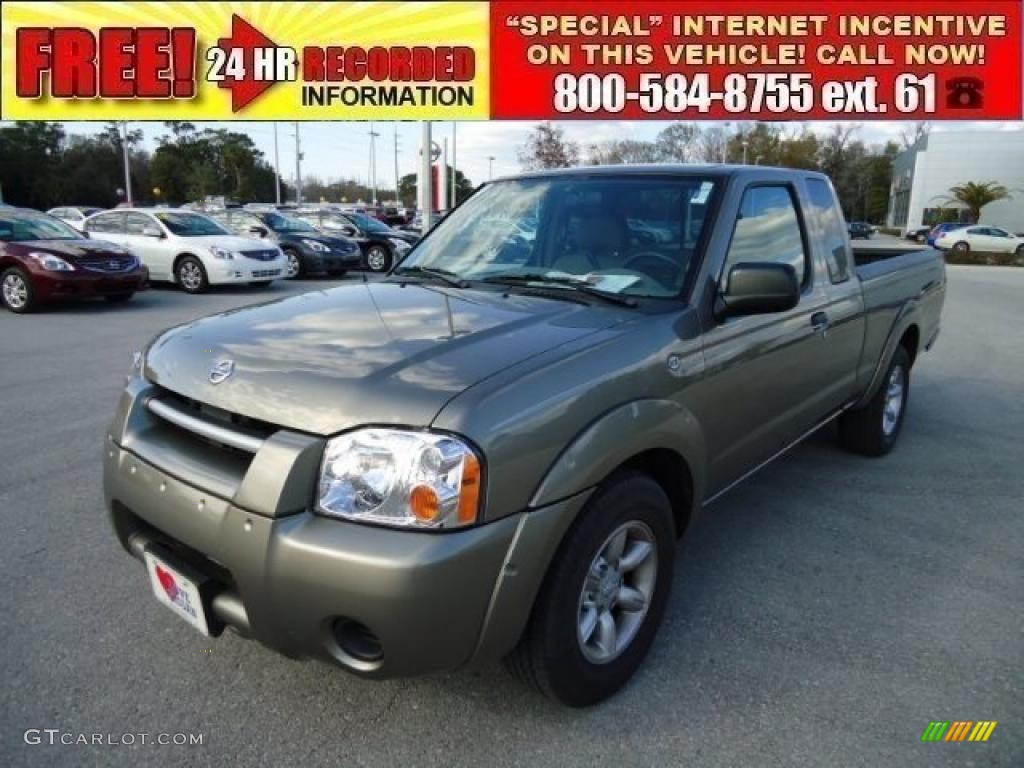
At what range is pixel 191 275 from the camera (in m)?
14.1

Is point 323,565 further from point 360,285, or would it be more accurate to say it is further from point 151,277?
point 151,277

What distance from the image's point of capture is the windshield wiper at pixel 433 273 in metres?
3.39

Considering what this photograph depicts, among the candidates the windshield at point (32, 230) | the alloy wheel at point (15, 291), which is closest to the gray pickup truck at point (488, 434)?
the alloy wheel at point (15, 291)

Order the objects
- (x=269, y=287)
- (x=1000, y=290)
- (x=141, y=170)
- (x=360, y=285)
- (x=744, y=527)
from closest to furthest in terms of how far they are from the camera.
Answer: (x=360, y=285) → (x=744, y=527) → (x=269, y=287) → (x=1000, y=290) → (x=141, y=170)

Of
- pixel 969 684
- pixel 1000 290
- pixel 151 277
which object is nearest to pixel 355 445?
pixel 969 684

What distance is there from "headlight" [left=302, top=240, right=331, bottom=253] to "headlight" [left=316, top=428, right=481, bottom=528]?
15931 millimetres

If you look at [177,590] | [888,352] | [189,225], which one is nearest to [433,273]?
[177,590]

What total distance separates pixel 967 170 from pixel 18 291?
230 feet

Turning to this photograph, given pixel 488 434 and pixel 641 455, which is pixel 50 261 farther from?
pixel 488 434

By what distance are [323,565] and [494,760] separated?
2.73 ft

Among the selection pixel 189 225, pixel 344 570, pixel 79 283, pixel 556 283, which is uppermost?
pixel 189 225

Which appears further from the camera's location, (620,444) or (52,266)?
(52,266)

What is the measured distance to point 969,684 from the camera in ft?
8.79

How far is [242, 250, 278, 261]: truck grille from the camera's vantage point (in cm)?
1427
